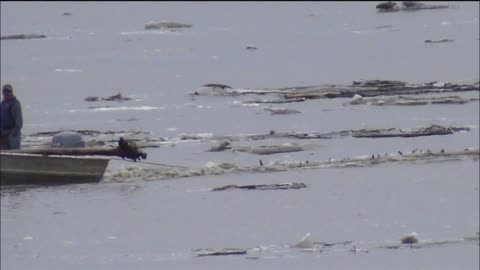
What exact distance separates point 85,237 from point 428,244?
305 centimetres

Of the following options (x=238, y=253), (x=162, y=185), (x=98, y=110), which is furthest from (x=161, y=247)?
(x=98, y=110)

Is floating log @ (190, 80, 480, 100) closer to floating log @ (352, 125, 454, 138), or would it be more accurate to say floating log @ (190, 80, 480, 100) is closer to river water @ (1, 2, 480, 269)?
river water @ (1, 2, 480, 269)

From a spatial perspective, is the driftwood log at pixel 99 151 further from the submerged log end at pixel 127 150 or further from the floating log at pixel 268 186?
the floating log at pixel 268 186

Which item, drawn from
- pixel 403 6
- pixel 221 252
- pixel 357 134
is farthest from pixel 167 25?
pixel 221 252

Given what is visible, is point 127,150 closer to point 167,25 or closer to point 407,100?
point 407,100

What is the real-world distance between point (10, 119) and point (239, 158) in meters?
2.73

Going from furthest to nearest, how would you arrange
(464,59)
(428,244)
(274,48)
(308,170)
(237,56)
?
(274,48) → (237,56) → (464,59) → (308,170) → (428,244)

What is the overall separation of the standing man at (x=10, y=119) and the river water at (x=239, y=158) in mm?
568

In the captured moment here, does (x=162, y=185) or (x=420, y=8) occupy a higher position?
(x=420, y=8)

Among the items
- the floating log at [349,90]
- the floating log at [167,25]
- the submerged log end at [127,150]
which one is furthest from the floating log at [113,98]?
the floating log at [167,25]

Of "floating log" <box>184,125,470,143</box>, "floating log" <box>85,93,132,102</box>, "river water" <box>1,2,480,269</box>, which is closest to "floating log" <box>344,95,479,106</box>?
"river water" <box>1,2,480,269</box>

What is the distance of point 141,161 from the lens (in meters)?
15.8

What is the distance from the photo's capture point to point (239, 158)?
1599 centimetres

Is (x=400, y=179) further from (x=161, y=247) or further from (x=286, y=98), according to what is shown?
(x=286, y=98)
